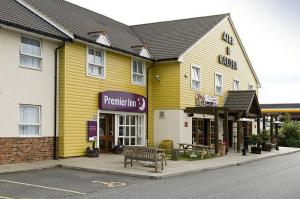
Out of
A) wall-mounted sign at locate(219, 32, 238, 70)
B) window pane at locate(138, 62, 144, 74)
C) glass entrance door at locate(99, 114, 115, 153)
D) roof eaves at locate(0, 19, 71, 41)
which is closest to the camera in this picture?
roof eaves at locate(0, 19, 71, 41)

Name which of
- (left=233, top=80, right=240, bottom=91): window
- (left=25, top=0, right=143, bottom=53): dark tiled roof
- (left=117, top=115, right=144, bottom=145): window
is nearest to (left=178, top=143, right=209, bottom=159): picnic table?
(left=117, top=115, right=144, bottom=145): window

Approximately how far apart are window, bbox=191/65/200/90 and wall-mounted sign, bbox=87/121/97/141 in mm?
8190

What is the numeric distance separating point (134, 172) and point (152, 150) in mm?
1222

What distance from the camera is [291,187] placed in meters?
13.3

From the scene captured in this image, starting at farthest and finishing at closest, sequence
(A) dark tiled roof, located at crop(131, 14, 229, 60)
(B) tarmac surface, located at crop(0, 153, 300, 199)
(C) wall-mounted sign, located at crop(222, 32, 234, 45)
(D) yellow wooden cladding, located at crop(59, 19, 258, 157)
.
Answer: (C) wall-mounted sign, located at crop(222, 32, 234, 45), (A) dark tiled roof, located at crop(131, 14, 229, 60), (D) yellow wooden cladding, located at crop(59, 19, 258, 157), (B) tarmac surface, located at crop(0, 153, 300, 199)

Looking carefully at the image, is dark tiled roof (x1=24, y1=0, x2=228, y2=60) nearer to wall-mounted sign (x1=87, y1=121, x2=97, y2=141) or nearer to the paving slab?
wall-mounted sign (x1=87, y1=121, x2=97, y2=141)

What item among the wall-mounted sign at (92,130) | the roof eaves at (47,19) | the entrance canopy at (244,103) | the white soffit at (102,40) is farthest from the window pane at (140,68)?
the roof eaves at (47,19)

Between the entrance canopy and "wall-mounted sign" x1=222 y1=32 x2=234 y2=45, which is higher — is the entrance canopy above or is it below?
below

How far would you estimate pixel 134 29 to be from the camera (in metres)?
32.2

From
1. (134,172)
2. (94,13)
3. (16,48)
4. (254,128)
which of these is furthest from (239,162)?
(254,128)

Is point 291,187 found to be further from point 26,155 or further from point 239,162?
point 26,155

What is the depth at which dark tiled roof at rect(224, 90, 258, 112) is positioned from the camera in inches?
1150

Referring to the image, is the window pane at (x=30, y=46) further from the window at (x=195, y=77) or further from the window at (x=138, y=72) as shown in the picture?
the window at (x=195, y=77)

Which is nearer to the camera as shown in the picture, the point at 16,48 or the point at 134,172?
the point at 134,172
